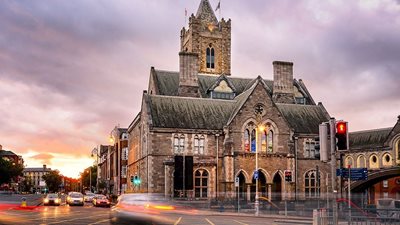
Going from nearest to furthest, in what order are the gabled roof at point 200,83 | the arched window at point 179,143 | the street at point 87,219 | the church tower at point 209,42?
the street at point 87,219 → the arched window at point 179,143 → the gabled roof at point 200,83 → the church tower at point 209,42

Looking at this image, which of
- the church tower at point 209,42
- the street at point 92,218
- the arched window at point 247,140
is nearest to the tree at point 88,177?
the church tower at point 209,42

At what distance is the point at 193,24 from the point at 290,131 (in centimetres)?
3200

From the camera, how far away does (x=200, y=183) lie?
5544 centimetres

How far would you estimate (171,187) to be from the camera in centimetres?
5425

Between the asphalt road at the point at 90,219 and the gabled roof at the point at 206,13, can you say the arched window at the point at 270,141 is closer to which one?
the asphalt road at the point at 90,219

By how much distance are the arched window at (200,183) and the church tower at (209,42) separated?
29046 millimetres

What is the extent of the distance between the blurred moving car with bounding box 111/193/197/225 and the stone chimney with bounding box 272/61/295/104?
45.6m

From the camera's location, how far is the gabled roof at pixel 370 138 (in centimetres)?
6775

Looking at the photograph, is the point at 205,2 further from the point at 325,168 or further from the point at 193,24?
the point at 325,168

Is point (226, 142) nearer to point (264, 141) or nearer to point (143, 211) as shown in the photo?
point (264, 141)

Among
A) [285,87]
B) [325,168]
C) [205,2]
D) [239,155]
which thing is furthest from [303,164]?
[205,2]

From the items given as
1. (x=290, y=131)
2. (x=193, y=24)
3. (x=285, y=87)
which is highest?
(x=193, y=24)

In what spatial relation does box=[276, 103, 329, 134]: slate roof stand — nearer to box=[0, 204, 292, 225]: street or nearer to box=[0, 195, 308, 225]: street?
box=[0, 195, 308, 225]: street

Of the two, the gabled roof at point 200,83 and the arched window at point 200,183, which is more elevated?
the gabled roof at point 200,83
